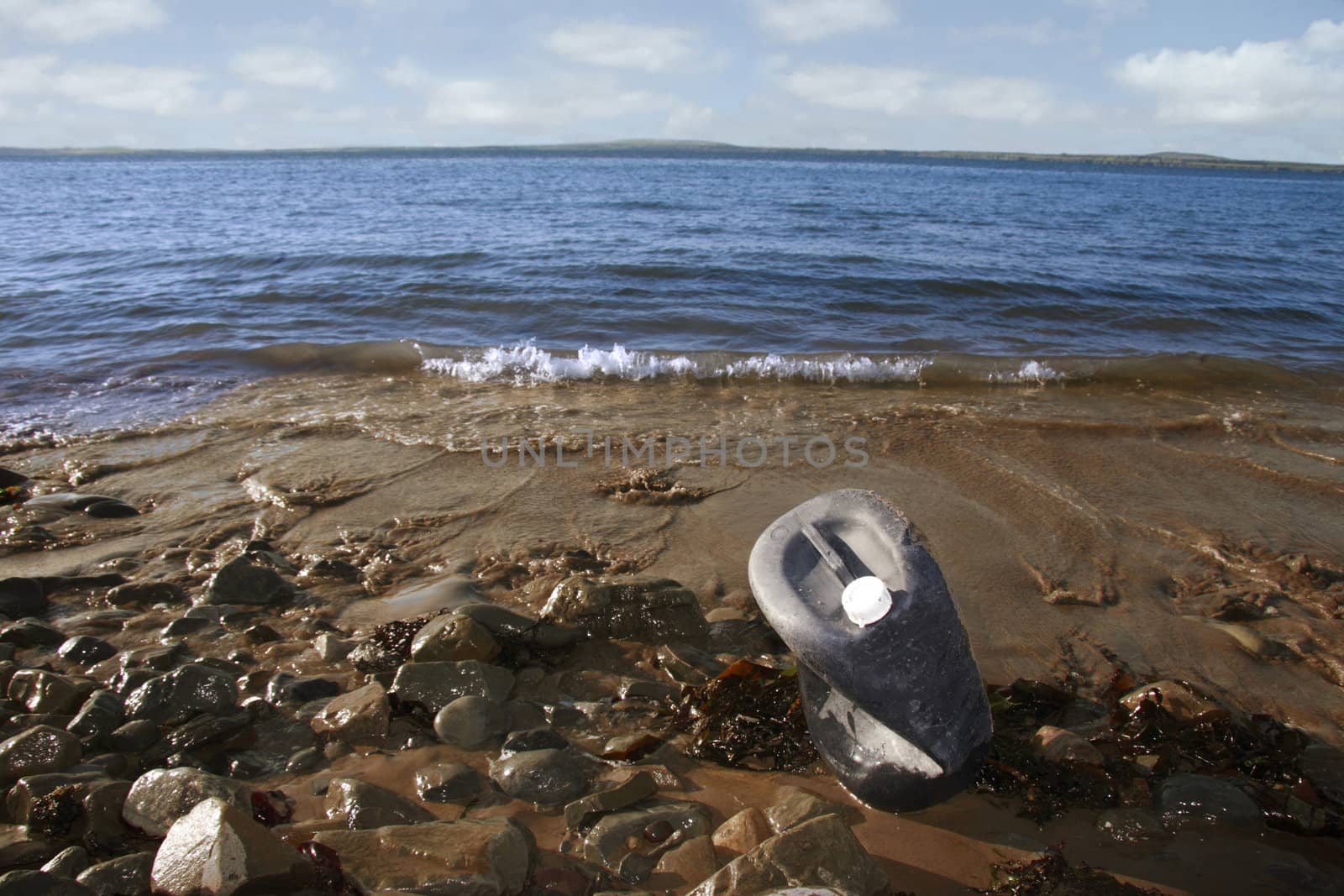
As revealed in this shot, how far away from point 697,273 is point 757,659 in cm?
1146

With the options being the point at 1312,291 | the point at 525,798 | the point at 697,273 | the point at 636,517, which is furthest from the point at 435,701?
the point at 1312,291

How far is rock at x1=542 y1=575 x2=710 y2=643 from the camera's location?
13.2 feet

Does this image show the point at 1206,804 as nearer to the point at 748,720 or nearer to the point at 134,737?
the point at 748,720

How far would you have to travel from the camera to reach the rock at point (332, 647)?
→ 12.6ft

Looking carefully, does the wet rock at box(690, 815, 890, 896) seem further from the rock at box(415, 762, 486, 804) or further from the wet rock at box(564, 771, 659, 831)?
the rock at box(415, 762, 486, 804)

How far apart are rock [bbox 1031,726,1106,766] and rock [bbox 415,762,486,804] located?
7.19ft

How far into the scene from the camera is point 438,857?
2.50 meters

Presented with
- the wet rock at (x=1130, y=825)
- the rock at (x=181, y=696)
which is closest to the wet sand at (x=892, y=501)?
the wet rock at (x=1130, y=825)

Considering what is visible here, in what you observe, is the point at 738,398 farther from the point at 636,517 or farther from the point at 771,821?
the point at 771,821

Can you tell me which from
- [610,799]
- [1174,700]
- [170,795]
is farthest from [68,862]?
[1174,700]

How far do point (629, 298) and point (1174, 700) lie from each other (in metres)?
10.5

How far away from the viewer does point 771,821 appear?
111 inches

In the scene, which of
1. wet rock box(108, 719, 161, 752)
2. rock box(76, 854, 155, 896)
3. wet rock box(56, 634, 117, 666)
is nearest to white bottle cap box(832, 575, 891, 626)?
rock box(76, 854, 155, 896)

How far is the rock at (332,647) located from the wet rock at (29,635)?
51.2 inches
